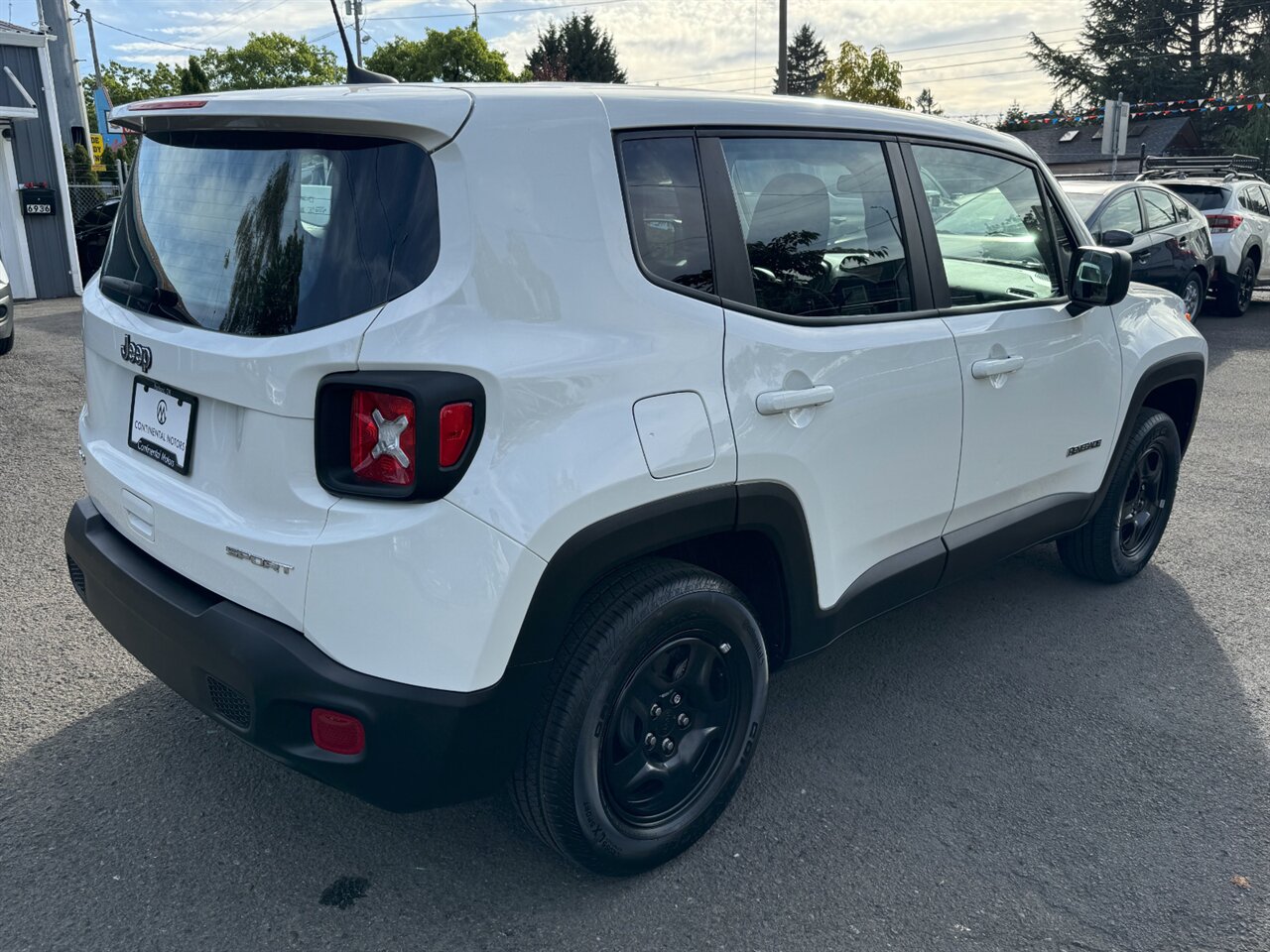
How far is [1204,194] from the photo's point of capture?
13.4m

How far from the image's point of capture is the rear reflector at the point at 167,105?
7.97ft

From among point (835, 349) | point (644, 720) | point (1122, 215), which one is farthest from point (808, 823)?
point (1122, 215)

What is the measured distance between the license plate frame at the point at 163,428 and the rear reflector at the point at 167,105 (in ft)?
2.10

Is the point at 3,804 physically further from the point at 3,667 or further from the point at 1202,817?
the point at 1202,817

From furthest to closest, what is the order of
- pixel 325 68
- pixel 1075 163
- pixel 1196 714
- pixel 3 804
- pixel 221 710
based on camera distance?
pixel 325 68, pixel 1075 163, pixel 1196 714, pixel 3 804, pixel 221 710

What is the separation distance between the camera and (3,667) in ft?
11.5

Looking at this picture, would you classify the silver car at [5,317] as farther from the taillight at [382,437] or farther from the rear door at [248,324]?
the taillight at [382,437]

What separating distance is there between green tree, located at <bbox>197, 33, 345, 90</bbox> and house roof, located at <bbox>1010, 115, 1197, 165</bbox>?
48.7 m

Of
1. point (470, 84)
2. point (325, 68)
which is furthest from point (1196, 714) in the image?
point (325, 68)

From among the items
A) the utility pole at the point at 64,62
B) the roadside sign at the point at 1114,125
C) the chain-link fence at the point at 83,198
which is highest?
the utility pole at the point at 64,62

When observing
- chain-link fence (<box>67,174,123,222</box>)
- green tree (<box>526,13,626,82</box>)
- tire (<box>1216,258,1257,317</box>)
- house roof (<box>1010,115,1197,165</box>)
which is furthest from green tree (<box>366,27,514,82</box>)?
tire (<box>1216,258,1257,317</box>)

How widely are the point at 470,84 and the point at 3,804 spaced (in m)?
2.21

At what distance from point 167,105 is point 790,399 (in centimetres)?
164

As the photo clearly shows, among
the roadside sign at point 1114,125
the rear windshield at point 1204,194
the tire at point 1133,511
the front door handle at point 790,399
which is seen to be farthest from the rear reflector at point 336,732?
the roadside sign at point 1114,125
